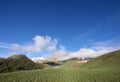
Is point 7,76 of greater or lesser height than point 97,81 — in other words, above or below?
above

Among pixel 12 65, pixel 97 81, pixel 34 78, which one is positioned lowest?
pixel 97 81

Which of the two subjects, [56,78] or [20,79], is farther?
[56,78]

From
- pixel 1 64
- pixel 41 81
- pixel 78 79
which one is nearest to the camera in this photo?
pixel 41 81

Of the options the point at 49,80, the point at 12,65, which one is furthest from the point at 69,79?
the point at 12,65

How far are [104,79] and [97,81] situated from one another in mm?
2961

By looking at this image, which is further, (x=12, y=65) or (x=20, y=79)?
(x=12, y=65)

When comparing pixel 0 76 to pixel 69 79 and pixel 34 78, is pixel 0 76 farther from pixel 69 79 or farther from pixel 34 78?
pixel 69 79

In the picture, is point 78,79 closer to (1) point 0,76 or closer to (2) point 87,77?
(2) point 87,77

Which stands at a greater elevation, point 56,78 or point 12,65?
point 12,65

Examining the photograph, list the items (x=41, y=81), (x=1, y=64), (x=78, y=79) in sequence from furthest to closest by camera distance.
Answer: (x=1, y=64), (x=78, y=79), (x=41, y=81)

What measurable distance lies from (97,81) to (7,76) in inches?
1071

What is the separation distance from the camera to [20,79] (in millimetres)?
38969

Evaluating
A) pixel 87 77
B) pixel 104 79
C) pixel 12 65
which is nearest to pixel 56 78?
pixel 87 77

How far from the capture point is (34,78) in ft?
132
